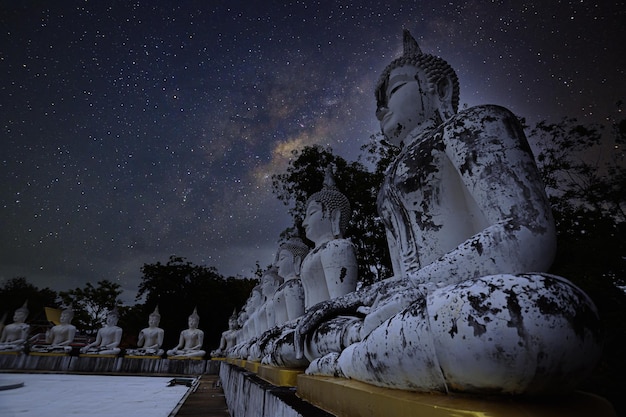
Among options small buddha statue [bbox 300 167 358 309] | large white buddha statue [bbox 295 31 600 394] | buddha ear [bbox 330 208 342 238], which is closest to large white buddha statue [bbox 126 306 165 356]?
small buddha statue [bbox 300 167 358 309]

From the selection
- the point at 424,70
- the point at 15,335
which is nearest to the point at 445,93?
the point at 424,70

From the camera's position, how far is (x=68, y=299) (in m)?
32.1

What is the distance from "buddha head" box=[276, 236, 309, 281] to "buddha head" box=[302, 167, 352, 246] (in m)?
1.96

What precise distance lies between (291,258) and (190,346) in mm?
13692

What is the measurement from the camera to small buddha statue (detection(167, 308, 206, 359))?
17.2 metres

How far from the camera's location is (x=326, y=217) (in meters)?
4.84

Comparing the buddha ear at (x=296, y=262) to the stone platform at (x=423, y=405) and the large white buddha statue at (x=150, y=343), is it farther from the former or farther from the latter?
the large white buddha statue at (x=150, y=343)

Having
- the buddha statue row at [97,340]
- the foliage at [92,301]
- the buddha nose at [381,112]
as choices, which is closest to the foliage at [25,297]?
the foliage at [92,301]

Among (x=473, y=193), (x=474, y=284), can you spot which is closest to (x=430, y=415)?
(x=474, y=284)

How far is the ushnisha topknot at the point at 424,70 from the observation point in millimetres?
2953

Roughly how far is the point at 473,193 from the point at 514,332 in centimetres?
111

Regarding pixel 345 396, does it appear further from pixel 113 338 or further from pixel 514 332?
pixel 113 338

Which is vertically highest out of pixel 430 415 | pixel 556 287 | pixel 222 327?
pixel 222 327

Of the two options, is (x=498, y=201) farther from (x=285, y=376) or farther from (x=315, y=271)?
(x=315, y=271)
